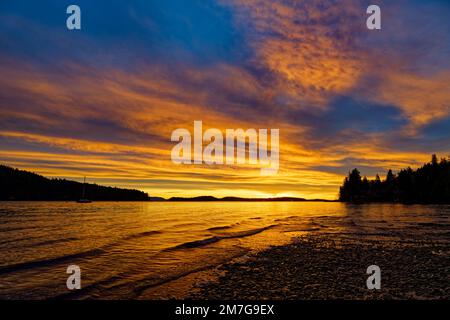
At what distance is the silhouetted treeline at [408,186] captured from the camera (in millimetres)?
136500

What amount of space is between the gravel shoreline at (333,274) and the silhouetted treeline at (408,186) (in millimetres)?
146312

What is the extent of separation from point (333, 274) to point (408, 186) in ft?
581

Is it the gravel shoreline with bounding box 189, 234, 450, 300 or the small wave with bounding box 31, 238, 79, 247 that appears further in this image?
the small wave with bounding box 31, 238, 79, 247

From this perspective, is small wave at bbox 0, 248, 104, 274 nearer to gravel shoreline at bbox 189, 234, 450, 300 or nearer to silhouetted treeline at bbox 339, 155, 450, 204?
gravel shoreline at bbox 189, 234, 450, 300

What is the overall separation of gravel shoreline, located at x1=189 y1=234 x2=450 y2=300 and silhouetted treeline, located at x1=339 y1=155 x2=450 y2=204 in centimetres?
14631

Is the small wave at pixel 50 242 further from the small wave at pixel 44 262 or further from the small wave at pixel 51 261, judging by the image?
the small wave at pixel 44 262

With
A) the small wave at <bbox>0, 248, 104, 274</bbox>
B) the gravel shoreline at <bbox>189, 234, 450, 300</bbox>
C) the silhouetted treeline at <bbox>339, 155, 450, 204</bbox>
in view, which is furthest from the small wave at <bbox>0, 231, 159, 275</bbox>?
the silhouetted treeline at <bbox>339, 155, 450, 204</bbox>

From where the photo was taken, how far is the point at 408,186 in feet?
524

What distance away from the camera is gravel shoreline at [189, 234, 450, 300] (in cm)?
1005

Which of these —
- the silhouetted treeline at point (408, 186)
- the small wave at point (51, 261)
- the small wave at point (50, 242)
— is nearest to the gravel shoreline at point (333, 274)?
the small wave at point (51, 261)

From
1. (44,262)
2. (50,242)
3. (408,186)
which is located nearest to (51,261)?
(44,262)

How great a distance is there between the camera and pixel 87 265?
14.9 meters
